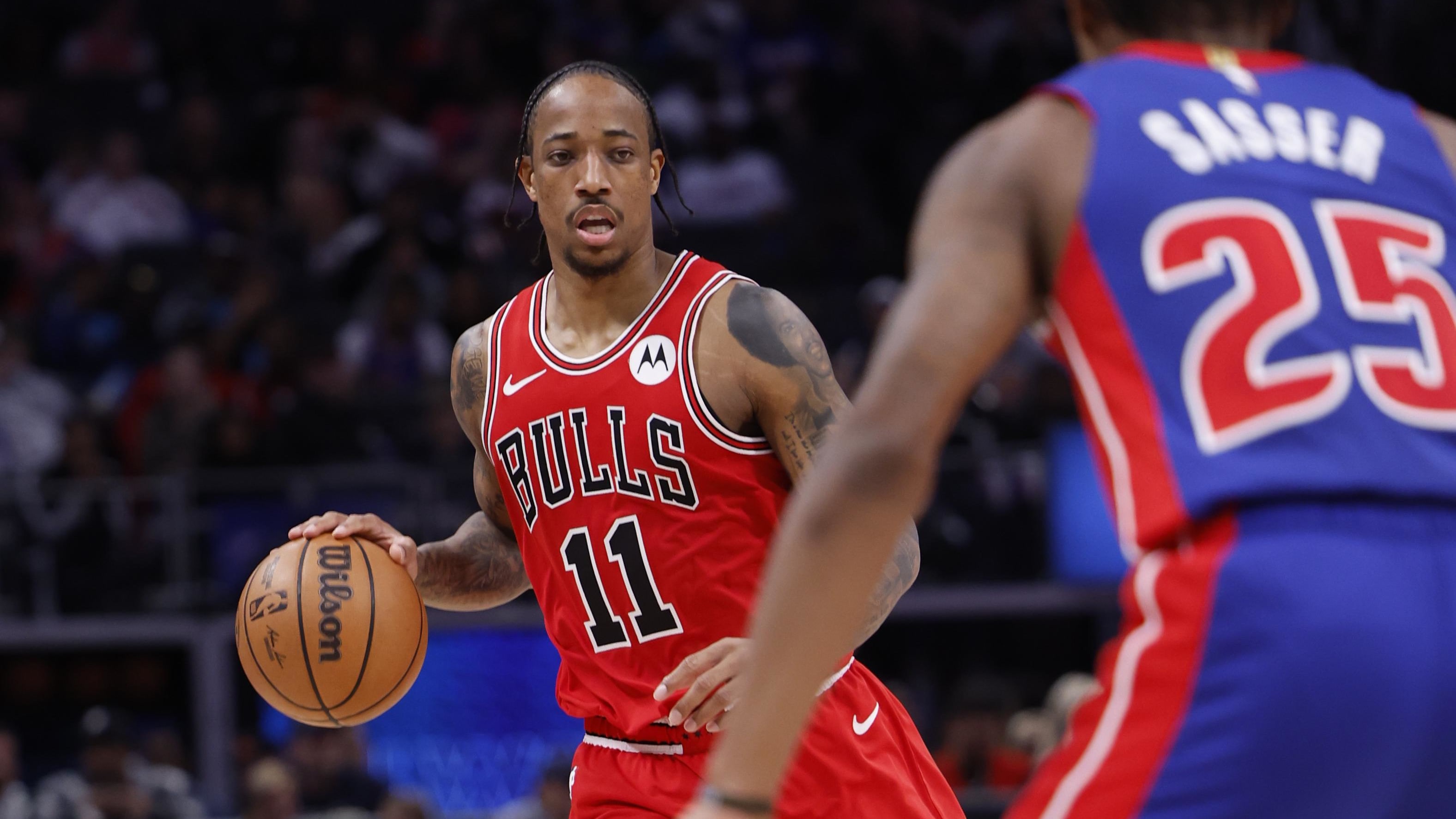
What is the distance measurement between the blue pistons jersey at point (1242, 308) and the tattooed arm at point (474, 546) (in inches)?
97.4

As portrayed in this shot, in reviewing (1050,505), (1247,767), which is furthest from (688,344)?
(1050,505)

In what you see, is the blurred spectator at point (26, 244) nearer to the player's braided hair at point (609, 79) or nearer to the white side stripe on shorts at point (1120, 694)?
the player's braided hair at point (609, 79)

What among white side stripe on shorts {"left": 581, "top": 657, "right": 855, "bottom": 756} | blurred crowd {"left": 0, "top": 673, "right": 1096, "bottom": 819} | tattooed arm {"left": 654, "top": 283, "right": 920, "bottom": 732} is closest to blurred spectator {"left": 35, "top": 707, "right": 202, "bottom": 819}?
blurred crowd {"left": 0, "top": 673, "right": 1096, "bottom": 819}

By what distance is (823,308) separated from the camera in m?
11.2

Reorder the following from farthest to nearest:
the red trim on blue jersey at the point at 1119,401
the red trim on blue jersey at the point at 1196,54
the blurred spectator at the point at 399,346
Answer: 1. the blurred spectator at the point at 399,346
2. the red trim on blue jersey at the point at 1196,54
3. the red trim on blue jersey at the point at 1119,401

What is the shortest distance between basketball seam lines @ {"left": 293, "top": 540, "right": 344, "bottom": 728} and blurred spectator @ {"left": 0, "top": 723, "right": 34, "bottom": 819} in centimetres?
579

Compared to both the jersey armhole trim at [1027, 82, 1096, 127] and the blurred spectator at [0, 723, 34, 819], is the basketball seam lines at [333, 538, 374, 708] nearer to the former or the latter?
the jersey armhole trim at [1027, 82, 1096, 127]

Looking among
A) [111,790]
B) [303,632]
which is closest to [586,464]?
[303,632]

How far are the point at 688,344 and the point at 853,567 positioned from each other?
2068 millimetres

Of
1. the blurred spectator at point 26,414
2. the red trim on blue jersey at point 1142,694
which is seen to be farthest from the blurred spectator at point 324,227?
the red trim on blue jersey at point 1142,694

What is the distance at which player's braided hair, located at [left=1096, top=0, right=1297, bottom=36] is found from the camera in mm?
2133

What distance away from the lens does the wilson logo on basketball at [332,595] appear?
3951 millimetres

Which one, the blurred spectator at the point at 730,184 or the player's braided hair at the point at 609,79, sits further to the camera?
the blurred spectator at the point at 730,184

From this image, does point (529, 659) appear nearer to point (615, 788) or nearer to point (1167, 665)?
point (615, 788)
